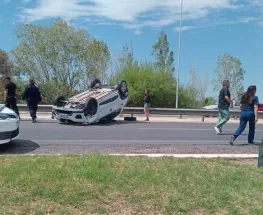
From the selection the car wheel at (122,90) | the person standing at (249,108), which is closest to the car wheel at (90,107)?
the car wheel at (122,90)

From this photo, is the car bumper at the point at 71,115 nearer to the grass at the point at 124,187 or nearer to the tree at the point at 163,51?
the grass at the point at 124,187

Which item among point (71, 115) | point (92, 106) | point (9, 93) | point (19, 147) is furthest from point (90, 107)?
point (19, 147)

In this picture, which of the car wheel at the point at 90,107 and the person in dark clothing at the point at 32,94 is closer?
the car wheel at the point at 90,107

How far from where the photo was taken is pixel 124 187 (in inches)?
184

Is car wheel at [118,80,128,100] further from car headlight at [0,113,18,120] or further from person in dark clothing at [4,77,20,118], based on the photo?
car headlight at [0,113,18,120]

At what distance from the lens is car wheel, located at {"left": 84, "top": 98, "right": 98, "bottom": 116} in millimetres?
13779

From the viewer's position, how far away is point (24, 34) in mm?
33344

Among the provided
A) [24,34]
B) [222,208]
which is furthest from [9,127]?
[24,34]

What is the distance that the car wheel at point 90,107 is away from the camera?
13779 millimetres

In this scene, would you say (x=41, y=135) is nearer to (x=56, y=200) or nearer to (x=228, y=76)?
(x=56, y=200)

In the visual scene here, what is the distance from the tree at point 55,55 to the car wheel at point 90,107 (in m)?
18.8

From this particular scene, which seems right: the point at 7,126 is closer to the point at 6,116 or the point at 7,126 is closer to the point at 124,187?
the point at 6,116

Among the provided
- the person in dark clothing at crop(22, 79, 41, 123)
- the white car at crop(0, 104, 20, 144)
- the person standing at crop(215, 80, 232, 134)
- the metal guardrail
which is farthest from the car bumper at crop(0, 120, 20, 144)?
the metal guardrail

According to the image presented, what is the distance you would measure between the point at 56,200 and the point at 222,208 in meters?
1.97
